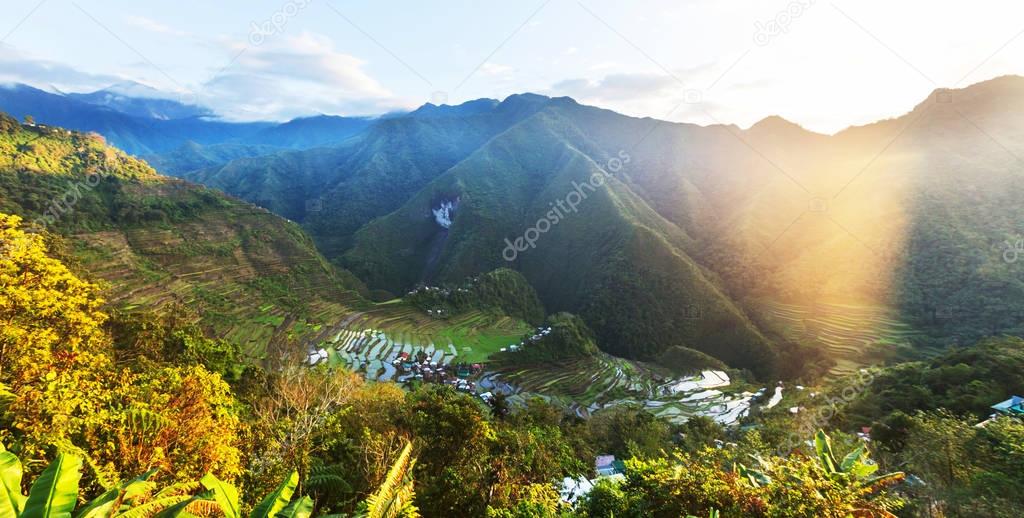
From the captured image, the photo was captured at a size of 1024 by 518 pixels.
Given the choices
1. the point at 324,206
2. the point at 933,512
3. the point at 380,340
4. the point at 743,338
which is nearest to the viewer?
the point at 933,512

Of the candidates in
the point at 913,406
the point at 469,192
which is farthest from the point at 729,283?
the point at 469,192

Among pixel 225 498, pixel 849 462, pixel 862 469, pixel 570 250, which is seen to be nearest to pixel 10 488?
pixel 225 498

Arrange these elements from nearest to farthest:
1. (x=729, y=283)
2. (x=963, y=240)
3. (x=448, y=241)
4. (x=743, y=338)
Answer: (x=963, y=240) → (x=743, y=338) → (x=729, y=283) → (x=448, y=241)

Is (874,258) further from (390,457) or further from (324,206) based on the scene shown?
(324,206)

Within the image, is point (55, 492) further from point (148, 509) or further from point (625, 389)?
point (625, 389)

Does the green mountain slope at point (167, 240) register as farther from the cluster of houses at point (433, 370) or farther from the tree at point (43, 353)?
the tree at point (43, 353)

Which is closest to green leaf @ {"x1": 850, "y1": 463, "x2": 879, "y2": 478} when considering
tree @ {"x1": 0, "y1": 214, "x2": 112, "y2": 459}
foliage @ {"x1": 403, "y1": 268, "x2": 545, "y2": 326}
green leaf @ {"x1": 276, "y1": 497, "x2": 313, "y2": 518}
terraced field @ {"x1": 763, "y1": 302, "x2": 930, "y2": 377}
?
green leaf @ {"x1": 276, "y1": 497, "x2": 313, "y2": 518}

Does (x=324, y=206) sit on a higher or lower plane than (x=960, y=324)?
higher

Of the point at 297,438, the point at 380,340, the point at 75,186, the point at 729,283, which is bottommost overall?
the point at 729,283
